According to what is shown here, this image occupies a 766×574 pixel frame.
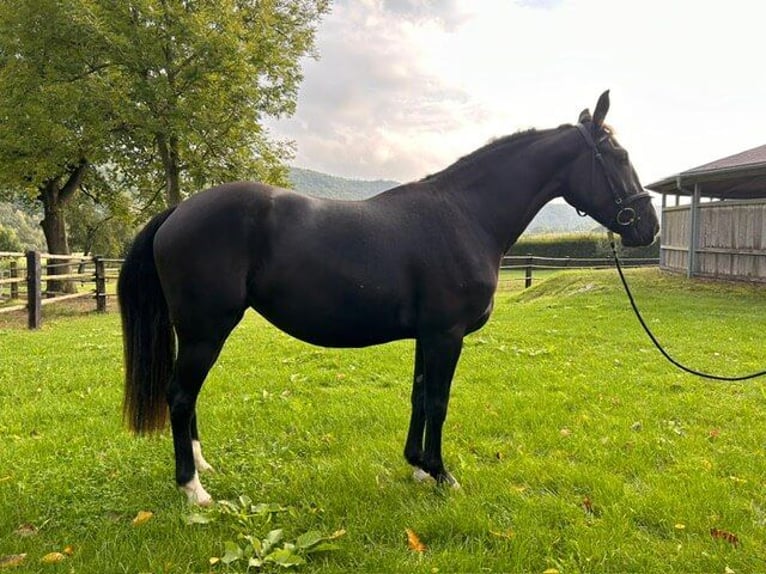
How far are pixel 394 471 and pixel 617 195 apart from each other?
2.21m

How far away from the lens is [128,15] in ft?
45.1

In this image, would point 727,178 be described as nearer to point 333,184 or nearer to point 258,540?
point 258,540

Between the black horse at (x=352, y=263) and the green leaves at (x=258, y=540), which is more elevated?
the black horse at (x=352, y=263)

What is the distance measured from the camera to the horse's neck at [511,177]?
3139 mm

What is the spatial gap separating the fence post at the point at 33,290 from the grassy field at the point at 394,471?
485 cm

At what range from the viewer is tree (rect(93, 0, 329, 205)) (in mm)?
13570

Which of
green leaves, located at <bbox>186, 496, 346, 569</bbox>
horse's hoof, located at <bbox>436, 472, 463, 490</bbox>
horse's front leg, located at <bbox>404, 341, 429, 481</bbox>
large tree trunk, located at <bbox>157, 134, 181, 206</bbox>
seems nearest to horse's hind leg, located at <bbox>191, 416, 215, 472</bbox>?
green leaves, located at <bbox>186, 496, 346, 569</bbox>

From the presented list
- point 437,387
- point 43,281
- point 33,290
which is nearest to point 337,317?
point 437,387

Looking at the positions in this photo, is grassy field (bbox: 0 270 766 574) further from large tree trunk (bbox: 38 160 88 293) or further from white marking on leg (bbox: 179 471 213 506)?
large tree trunk (bbox: 38 160 88 293)

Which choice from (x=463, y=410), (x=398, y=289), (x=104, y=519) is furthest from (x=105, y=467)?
(x=463, y=410)

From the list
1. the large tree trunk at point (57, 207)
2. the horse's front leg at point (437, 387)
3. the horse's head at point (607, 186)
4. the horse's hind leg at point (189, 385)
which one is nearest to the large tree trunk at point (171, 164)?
the large tree trunk at point (57, 207)

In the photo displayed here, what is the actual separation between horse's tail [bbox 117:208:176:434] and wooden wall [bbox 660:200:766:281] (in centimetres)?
1254

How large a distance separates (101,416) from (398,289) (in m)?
2.84

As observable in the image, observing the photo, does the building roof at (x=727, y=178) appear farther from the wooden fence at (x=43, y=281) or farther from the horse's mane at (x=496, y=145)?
the wooden fence at (x=43, y=281)
